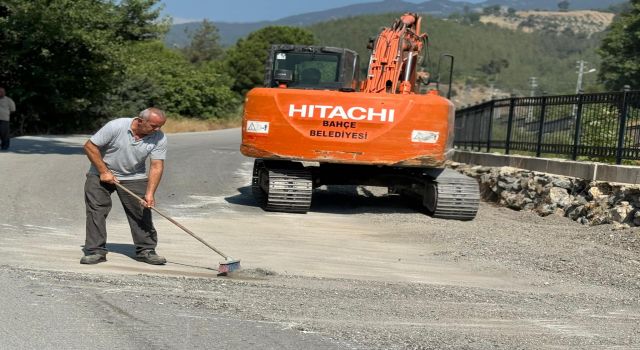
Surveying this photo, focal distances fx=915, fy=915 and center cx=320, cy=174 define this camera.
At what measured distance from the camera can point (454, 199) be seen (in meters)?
14.5

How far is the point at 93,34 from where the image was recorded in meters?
29.8

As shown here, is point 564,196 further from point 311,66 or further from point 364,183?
point 311,66

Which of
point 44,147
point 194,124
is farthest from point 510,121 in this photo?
point 194,124

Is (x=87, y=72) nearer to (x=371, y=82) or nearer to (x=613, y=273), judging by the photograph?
(x=371, y=82)

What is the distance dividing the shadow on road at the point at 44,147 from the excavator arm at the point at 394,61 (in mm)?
10013

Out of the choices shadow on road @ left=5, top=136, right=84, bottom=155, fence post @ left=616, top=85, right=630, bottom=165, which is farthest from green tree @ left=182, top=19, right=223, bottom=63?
fence post @ left=616, top=85, right=630, bottom=165

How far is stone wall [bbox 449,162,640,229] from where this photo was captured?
500 inches

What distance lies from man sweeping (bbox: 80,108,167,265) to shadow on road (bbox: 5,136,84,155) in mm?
14615

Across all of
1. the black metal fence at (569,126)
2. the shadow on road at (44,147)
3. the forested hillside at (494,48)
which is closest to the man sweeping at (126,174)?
the black metal fence at (569,126)

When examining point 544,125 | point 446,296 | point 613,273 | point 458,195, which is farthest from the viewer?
point 544,125

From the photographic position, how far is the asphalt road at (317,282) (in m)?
6.22

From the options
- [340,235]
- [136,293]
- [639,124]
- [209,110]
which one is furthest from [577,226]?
[209,110]

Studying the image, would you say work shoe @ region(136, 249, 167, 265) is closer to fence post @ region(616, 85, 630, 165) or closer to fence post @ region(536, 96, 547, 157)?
fence post @ region(616, 85, 630, 165)

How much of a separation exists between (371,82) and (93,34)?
1604cm
